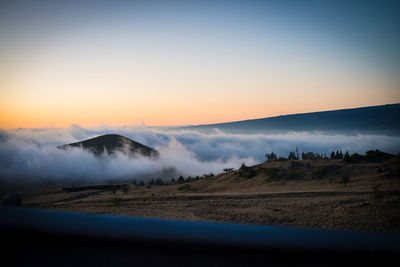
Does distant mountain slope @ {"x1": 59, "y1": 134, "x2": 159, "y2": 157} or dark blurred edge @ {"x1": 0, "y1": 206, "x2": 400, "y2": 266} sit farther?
distant mountain slope @ {"x1": 59, "y1": 134, "x2": 159, "y2": 157}

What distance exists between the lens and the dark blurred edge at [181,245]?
125 centimetres

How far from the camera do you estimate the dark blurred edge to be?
125cm

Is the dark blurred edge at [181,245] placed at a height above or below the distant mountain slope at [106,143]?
below

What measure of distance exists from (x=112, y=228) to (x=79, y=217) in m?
0.36

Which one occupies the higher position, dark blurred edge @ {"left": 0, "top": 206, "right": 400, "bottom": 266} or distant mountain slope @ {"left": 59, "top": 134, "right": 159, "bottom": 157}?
distant mountain slope @ {"left": 59, "top": 134, "right": 159, "bottom": 157}

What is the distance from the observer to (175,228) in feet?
5.17

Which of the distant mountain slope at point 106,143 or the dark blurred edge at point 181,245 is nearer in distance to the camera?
the dark blurred edge at point 181,245

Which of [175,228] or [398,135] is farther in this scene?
[398,135]

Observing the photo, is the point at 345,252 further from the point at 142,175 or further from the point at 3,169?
the point at 3,169

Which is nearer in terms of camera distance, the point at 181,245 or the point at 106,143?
the point at 181,245

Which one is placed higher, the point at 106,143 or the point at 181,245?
the point at 106,143

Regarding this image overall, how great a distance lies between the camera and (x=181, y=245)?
1.34 meters

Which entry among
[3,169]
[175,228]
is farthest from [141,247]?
[3,169]

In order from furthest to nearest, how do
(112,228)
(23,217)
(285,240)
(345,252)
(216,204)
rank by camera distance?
(216,204), (23,217), (112,228), (285,240), (345,252)
